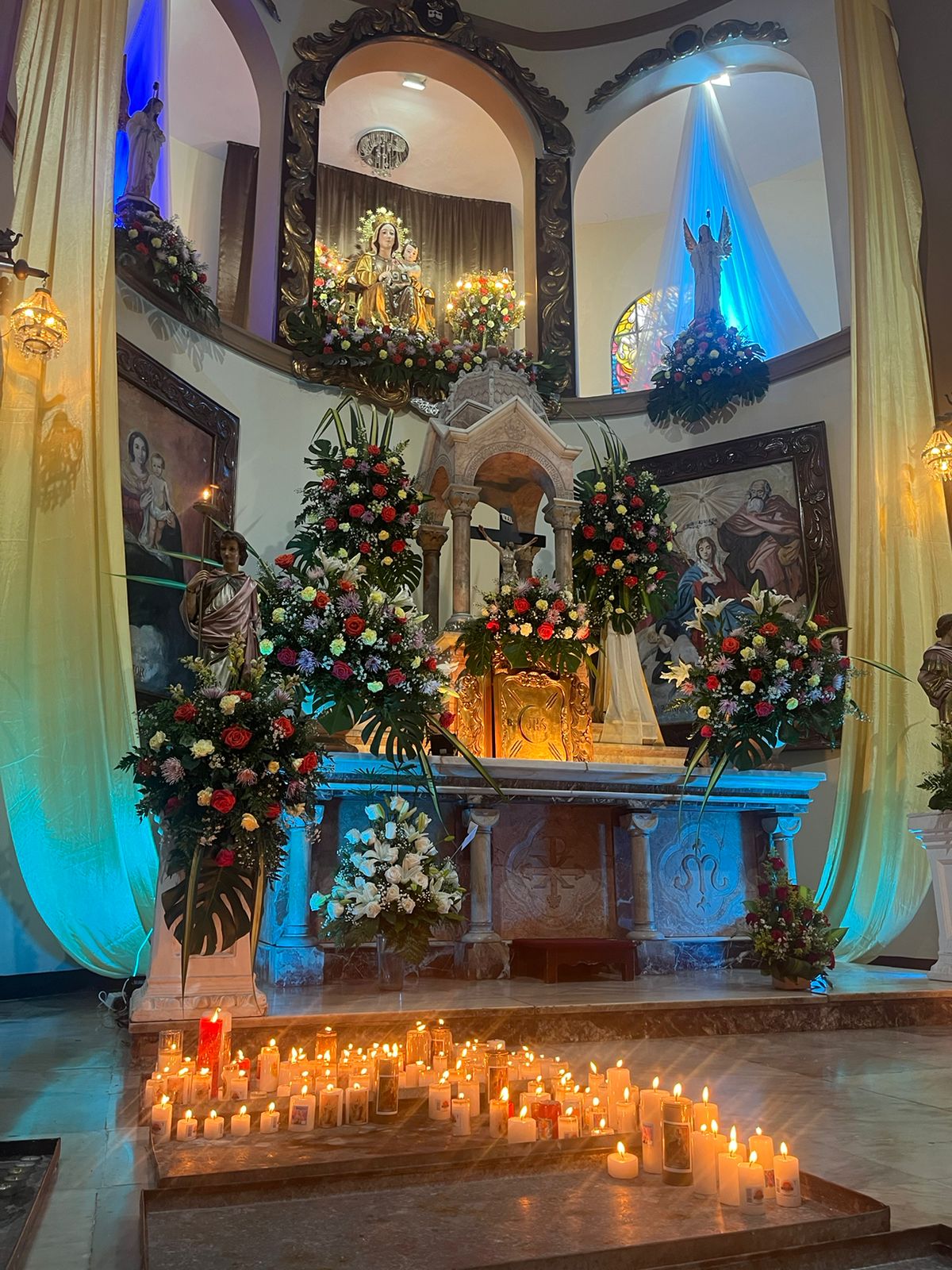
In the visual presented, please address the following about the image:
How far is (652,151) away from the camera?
13133 millimetres

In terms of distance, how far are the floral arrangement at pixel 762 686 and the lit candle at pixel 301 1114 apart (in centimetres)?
359

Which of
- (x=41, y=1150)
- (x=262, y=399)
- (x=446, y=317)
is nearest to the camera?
(x=41, y=1150)

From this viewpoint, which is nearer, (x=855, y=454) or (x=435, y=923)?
(x=435, y=923)

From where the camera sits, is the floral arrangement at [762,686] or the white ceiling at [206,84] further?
the white ceiling at [206,84]

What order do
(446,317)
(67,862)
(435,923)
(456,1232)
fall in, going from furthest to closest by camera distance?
(446,317) < (67,862) < (435,923) < (456,1232)

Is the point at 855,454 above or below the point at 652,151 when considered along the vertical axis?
below

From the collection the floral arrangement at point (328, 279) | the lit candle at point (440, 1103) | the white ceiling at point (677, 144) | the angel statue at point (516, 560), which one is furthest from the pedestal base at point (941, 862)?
the white ceiling at point (677, 144)

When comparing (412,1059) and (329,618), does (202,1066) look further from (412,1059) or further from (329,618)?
(329,618)

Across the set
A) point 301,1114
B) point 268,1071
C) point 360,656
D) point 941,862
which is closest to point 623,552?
point 360,656

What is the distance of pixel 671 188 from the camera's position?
1352 cm

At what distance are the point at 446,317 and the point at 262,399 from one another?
11.9 ft

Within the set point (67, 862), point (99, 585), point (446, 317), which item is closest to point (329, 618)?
point (99, 585)

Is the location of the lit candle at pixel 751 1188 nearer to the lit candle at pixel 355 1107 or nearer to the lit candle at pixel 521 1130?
the lit candle at pixel 521 1130

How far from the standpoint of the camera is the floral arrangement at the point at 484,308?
1108 centimetres
